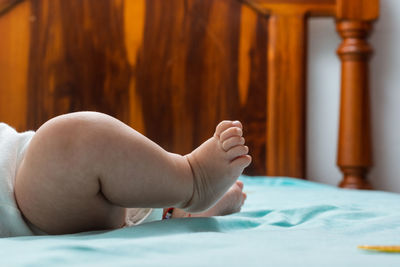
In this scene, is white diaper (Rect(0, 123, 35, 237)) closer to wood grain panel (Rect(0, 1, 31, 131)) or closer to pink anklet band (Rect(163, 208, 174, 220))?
pink anklet band (Rect(163, 208, 174, 220))

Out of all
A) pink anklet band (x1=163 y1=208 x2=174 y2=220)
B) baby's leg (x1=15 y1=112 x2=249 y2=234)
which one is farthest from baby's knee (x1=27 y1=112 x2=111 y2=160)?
pink anklet band (x1=163 y1=208 x2=174 y2=220)

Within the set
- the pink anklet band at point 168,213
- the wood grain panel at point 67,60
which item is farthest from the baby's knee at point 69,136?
the wood grain panel at point 67,60

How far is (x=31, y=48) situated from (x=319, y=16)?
0.93 meters

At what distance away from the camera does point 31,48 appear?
178 centimetres

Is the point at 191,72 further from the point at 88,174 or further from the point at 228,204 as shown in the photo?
the point at 88,174

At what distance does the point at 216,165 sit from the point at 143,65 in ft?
3.72

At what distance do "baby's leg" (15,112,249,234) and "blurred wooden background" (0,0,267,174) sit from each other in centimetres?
112

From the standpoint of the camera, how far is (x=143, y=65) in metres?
1.80

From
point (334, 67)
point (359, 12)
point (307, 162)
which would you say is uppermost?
point (359, 12)

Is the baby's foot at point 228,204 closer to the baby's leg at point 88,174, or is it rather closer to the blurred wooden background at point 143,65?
the baby's leg at point 88,174

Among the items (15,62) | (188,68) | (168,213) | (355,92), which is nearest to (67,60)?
(15,62)

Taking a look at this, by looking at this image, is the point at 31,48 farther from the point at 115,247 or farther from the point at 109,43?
the point at 115,247

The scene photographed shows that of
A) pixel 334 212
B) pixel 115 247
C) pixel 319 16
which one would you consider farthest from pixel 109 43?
pixel 115 247

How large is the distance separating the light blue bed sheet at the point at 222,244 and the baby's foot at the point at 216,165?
29 millimetres
